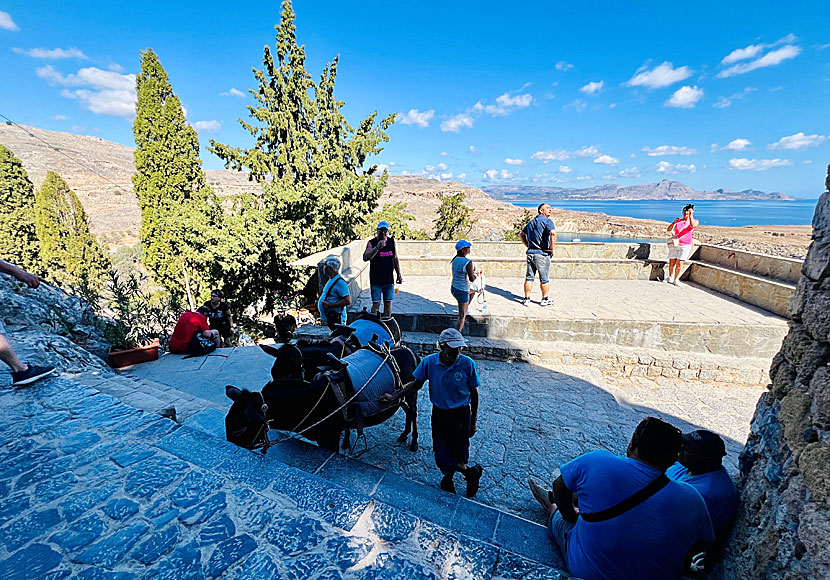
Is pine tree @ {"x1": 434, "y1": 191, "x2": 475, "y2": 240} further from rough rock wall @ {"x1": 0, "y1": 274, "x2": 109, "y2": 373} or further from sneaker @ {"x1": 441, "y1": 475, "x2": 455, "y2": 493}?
sneaker @ {"x1": 441, "y1": 475, "x2": 455, "y2": 493}

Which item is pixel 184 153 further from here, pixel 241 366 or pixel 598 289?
pixel 598 289

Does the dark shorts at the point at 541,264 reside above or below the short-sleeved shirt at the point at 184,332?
above

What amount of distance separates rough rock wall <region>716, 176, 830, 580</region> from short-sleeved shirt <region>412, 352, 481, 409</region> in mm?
1747

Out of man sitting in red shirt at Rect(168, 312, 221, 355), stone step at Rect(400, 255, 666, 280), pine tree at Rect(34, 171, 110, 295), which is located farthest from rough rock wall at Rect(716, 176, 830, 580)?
pine tree at Rect(34, 171, 110, 295)

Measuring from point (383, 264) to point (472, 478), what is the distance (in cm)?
373

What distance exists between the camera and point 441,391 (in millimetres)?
3057

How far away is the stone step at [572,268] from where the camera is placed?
1012 cm

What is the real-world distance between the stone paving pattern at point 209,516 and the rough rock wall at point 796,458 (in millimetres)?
985

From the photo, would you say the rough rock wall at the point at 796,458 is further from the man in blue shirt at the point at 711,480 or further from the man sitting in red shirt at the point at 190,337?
the man sitting in red shirt at the point at 190,337

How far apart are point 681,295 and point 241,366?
9442mm

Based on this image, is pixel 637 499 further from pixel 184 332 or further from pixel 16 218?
pixel 16 218

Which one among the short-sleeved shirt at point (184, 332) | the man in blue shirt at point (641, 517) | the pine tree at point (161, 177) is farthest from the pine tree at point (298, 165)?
the man in blue shirt at point (641, 517)

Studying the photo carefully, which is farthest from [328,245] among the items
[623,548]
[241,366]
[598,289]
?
[623,548]

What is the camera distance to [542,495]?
3.08m
